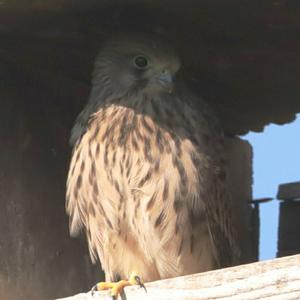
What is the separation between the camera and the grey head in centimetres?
388

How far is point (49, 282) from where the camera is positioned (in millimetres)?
3848

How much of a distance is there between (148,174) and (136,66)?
A: 54 centimetres

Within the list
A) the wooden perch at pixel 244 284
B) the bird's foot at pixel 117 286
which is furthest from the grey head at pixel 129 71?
the wooden perch at pixel 244 284

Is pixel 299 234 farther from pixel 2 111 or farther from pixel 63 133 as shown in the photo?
pixel 2 111

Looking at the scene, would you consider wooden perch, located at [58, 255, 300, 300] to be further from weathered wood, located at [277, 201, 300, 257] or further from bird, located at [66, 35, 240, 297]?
weathered wood, located at [277, 201, 300, 257]

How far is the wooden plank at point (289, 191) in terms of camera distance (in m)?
4.32

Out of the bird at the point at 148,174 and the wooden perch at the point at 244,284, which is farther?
the bird at the point at 148,174

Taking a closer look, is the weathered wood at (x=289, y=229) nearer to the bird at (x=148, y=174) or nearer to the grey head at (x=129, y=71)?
the bird at (x=148, y=174)

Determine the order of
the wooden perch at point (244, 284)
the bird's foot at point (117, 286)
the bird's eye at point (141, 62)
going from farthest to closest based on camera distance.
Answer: the bird's eye at point (141, 62) → the bird's foot at point (117, 286) → the wooden perch at point (244, 284)

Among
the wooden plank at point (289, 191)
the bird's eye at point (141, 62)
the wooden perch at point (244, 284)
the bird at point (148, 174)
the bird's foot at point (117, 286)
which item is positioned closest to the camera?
the wooden perch at point (244, 284)

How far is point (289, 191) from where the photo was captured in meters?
4.35

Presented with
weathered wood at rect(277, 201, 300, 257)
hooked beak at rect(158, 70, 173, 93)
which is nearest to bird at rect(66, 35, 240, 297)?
hooked beak at rect(158, 70, 173, 93)

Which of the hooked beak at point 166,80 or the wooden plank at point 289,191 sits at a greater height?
the hooked beak at point 166,80

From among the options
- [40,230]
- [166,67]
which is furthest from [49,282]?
[166,67]
